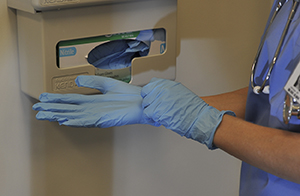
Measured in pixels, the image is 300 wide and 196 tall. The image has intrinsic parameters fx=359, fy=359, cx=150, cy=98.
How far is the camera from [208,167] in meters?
1.54

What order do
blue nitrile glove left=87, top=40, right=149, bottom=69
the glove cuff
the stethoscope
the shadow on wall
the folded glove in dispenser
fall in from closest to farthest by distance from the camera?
the stethoscope < the glove cuff < the folded glove in dispenser < blue nitrile glove left=87, top=40, right=149, bottom=69 < the shadow on wall

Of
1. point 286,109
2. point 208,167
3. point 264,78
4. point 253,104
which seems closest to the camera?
point 286,109

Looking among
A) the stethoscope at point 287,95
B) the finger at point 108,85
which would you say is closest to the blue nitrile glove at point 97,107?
the finger at point 108,85

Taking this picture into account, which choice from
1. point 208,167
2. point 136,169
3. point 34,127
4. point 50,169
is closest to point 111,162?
point 136,169

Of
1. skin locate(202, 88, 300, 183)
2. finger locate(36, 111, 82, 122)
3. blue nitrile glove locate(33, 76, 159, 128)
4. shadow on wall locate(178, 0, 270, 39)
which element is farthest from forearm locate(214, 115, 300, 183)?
shadow on wall locate(178, 0, 270, 39)

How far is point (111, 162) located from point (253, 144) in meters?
0.70

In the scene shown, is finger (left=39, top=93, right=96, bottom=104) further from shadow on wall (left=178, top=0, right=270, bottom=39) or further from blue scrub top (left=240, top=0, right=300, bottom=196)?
shadow on wall (left=178, top=0, right=270, bottom=39)

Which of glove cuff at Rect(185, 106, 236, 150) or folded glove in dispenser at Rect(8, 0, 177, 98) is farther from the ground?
folded glove in dispenser at Rect(8, 0, 177, 98)

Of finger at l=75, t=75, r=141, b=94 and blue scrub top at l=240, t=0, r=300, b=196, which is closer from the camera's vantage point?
blue scrub top at l=240, t=0, r=300, b=196

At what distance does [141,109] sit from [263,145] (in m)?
0.31

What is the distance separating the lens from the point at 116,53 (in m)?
1.07

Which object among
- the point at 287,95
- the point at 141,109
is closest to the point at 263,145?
the point at 287,95

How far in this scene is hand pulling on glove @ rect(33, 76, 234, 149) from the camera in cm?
81

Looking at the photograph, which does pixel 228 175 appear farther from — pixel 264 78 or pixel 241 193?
pixel 264 78
